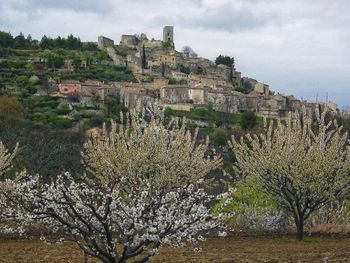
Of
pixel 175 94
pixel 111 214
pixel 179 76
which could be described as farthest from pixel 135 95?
pixel 111 214

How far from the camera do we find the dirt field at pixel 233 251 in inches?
549

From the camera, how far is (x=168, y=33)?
517 ft

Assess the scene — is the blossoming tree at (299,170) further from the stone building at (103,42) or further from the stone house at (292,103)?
the stone building at (103,42)

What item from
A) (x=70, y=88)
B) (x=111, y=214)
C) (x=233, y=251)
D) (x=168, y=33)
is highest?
(x=168, y=33)

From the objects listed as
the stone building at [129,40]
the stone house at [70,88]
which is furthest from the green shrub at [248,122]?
the stone building at [129,40]

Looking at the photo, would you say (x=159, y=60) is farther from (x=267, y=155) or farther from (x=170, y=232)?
(x=170, y=232)

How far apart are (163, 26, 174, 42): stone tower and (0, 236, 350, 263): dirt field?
139865mm

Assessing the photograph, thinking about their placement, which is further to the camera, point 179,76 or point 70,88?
point 179,76

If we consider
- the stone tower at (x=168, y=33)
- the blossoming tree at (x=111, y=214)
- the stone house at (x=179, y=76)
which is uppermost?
the stone tower at (x=168, y=33)

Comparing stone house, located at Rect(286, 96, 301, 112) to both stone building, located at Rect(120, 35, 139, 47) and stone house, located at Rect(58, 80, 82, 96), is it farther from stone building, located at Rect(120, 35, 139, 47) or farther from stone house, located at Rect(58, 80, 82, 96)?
stone building, located at Rect(120, 35, 139, 47)

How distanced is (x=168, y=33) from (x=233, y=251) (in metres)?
145

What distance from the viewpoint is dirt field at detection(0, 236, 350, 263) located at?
1395 centimetres

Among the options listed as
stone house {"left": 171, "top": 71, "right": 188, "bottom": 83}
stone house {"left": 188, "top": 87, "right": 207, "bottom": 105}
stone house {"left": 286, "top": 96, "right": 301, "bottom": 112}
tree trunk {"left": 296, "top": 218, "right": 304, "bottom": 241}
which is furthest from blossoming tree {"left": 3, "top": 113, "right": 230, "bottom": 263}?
stone house {"left": 171, "top": 71, "right": 188, "bottom": 83}

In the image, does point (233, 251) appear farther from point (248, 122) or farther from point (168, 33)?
point (168, 33)
